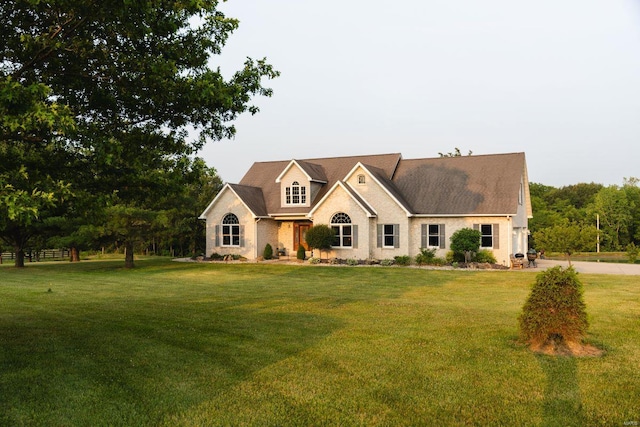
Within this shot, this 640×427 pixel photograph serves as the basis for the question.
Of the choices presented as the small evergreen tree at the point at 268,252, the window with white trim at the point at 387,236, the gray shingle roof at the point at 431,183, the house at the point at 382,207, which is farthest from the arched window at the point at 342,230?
the small evergreen tree at the point at 268,252

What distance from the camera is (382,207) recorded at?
30.8m

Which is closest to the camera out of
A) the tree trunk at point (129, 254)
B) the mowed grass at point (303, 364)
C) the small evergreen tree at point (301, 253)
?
the mowed grass at point (303, 364)

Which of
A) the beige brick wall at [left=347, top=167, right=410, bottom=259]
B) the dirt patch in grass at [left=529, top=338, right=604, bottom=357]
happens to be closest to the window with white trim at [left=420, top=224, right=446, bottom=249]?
the beige brick wall at [left=347, top=167, right=410, bottom=259]

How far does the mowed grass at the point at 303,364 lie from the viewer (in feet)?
20.4

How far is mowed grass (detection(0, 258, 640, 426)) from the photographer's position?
6.20m

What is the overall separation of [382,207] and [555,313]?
71.7ft

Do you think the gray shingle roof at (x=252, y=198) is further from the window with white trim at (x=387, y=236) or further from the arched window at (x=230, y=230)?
the window with white trim at (x=387, y=236)

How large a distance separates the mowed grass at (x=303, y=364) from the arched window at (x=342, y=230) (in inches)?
591

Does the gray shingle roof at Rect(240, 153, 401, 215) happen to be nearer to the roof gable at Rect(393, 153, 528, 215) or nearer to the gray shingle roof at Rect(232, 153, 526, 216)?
the gray shingle roof at Rect(232, 153, 526, 216)

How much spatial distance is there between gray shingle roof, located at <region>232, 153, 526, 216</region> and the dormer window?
585 millimetres

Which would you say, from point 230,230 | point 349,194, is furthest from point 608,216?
point 230,230

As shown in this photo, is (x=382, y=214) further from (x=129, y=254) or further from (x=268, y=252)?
(x=129, y=254)

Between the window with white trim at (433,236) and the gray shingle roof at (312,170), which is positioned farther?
the gray shingle roof at (312,170)

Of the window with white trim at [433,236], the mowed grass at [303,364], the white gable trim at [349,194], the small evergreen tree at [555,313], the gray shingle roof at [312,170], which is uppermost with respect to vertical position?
the gray shingle roof at [312,170]
